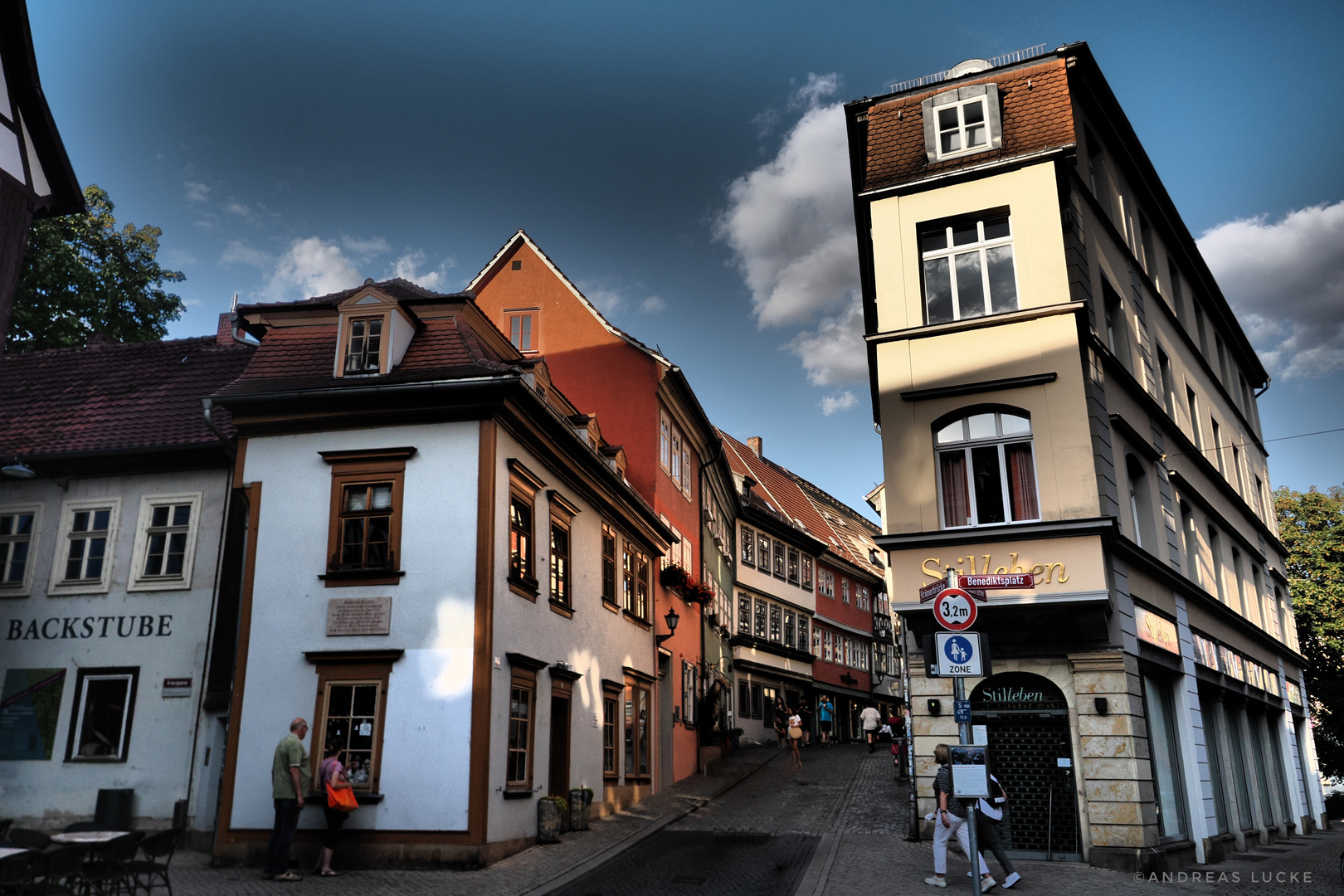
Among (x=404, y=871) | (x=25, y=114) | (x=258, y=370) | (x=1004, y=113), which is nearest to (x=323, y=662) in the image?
(x=404, y=871)

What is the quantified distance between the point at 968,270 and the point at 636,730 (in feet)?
40.4

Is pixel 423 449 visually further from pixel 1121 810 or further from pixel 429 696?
pixel 1121 810

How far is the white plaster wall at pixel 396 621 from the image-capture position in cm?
1485

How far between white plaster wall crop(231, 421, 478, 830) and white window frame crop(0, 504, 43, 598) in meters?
4.81

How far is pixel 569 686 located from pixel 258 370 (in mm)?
7754

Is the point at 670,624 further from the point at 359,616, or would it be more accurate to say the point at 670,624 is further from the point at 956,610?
the point at 956,610

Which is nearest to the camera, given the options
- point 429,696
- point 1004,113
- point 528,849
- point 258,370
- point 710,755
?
point 429,696

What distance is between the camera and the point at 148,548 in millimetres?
18297

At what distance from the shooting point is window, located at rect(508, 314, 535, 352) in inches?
1085

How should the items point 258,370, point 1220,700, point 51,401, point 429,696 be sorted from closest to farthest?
point 429,696
point 258,370
point 51,401
point 1220,700

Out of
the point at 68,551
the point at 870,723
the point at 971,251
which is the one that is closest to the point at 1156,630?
the point at 971,251

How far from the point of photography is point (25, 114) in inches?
587

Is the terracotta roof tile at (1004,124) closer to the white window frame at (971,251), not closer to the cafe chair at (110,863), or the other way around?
the white window frame at (971,251)

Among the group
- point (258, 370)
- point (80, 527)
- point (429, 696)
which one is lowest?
point (429, 696)
